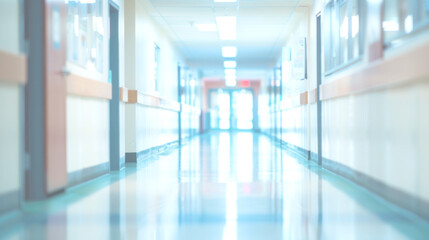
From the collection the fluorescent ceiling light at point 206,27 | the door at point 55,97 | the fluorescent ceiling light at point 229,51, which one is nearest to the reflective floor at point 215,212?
the door at point 55,97

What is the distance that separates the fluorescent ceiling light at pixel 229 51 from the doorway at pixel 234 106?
1624 cm

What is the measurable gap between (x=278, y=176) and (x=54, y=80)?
320 centimetres

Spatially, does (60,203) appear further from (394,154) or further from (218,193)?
(394,154)

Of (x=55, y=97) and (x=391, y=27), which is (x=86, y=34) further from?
(x=391, y=27)

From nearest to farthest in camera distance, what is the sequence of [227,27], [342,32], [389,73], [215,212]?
[215,212] → [389,73] → [342,32] → [227,27]

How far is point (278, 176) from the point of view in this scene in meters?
6.24

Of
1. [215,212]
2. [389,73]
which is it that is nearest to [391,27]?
[389,73]

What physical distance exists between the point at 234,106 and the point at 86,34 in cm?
2764

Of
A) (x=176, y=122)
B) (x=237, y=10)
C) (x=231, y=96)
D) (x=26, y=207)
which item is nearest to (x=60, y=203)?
(x=26, y=207)

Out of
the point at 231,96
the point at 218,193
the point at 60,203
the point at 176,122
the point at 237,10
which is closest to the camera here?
the point at 60,203

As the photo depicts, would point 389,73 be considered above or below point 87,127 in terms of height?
above

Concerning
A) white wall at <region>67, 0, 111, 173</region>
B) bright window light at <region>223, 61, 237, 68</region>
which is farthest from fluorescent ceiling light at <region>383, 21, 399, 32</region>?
bright window light at <region>223, 61, 237, 68</region>

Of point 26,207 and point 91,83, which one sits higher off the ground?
point 91,83

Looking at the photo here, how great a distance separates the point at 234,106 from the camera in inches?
1304
